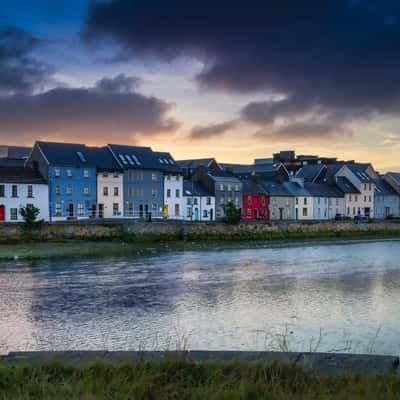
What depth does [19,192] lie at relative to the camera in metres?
55.8

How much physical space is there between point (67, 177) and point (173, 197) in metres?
15.2

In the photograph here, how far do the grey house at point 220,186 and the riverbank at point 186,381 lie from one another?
6622 centimetres

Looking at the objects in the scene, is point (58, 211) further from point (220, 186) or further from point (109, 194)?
point (220, 186)

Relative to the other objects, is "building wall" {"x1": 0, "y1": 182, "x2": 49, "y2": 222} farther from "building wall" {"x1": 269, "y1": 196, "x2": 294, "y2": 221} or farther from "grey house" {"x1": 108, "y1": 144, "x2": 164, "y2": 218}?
"building wall" {"x1": 269, "y1": 196, "x2": 294, "y2": 221}

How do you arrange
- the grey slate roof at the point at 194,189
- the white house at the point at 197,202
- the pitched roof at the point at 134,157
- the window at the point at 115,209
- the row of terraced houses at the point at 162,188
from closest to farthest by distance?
the row of terraced houses at the point at 162,188, the window at the point at 115,209, the pitched roof at the point at 134,157, the white house at the point at 197,202, the grey slate roof at the point at 194,189

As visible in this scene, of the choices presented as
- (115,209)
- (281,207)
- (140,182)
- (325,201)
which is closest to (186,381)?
(115,209)

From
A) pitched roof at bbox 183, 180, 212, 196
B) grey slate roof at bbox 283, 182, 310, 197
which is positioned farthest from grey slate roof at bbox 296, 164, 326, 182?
pitched roof at bbox 183, 180, 212, 196

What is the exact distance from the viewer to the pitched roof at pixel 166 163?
232ft

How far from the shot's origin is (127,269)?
32.1m

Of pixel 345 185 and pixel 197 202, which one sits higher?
pixel 345 185

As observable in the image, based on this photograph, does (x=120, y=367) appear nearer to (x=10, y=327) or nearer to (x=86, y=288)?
(x=10, y=327)

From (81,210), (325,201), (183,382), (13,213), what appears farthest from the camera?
(325,201)

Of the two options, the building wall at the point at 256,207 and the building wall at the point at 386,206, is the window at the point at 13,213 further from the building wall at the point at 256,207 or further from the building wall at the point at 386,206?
the building wall at the point at 386,206

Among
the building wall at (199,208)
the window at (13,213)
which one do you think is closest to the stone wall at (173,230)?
the window at (13,213)
